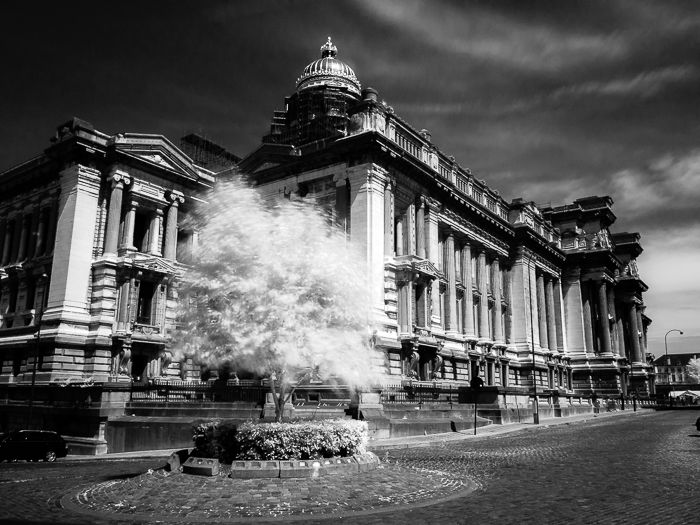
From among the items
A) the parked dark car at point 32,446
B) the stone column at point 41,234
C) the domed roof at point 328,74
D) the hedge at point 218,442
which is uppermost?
the domed roof at point 328,74

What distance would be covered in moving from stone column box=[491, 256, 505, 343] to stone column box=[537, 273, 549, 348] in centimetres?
926

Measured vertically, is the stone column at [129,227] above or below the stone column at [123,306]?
above

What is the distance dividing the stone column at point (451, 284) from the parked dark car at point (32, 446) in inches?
1227

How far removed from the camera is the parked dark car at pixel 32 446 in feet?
78.2

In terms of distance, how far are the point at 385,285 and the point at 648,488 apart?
92.9 feet

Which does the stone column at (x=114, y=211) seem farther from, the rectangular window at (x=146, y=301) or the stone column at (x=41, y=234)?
the stone column at (x=41, y=234)

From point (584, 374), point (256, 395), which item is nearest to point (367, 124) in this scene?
point (256, 395)

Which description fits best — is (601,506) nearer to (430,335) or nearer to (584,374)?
(430,335)

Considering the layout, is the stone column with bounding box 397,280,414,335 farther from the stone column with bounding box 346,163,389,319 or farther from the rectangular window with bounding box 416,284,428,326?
the stone column with bounding box 346,163,389,319

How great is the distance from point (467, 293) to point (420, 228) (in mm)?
10955

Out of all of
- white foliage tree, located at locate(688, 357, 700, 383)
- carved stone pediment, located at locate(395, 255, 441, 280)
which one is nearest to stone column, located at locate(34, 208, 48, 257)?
carved stone pediment, located at locate(395, 255, 441, 280)

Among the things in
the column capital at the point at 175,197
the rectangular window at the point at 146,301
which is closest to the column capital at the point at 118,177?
the column capital at the point at 175,197

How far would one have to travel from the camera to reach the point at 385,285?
40938 mm

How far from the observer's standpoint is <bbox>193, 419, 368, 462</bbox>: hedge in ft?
46.2
